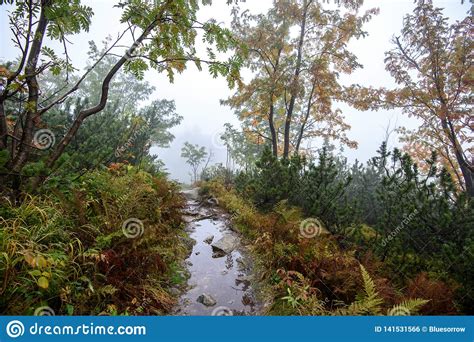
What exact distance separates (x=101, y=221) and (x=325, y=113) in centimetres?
1196

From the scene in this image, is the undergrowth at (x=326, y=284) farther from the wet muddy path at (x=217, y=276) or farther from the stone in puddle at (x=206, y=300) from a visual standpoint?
the stone in puddle at (x=206, y=300)

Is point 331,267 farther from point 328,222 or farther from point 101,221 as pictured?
point 101,221

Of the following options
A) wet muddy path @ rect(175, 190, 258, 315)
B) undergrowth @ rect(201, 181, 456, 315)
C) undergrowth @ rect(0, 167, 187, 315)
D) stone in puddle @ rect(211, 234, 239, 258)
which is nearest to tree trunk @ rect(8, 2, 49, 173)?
undergrowth @ rect(0, 167, 187, 315)

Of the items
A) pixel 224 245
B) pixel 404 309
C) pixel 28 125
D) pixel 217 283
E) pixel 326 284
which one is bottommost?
pixel 404 309

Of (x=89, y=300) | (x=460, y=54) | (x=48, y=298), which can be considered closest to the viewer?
(x=48, y=298)

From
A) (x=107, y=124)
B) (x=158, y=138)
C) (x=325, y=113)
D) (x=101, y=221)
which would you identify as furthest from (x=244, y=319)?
(x=158, y=138)

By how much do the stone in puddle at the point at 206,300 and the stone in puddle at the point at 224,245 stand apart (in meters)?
1.47

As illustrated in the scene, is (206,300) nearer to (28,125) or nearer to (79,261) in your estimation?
(79,261)

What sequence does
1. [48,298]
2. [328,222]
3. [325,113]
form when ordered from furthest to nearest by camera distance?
[325,113] < [328,222] < [48,298]

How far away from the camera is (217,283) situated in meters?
4.08

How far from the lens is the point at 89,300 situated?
9.12ft

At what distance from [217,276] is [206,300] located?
0.77 m

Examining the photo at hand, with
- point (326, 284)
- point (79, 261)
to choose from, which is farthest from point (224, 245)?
point (79, 261)

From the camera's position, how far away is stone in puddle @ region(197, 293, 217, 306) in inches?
138
